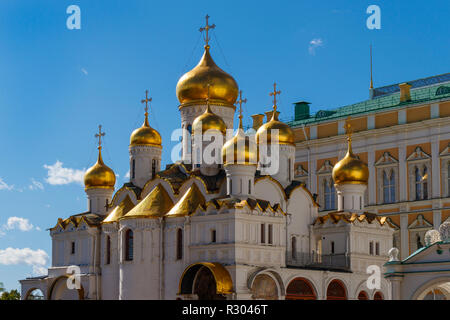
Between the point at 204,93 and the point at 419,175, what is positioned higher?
the point at 204,93

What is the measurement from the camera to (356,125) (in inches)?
1722

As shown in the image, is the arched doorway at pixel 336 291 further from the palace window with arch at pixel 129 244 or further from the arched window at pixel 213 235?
the palace window with arch at pixel 129 244

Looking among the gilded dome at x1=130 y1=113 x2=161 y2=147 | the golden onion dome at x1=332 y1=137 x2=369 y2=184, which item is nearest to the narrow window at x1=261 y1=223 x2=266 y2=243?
the golden onion dome at x1=332 y1=137 x2=369 y2=184

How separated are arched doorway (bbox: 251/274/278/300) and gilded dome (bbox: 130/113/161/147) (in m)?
8.55

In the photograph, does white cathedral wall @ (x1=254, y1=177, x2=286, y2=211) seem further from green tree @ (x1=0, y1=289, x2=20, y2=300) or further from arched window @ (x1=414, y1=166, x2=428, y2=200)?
green tree @ (x1=0, y1=289, x2=20, y2=300)

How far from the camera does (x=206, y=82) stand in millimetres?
35031

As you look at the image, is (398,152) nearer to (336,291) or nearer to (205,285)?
(336,291)

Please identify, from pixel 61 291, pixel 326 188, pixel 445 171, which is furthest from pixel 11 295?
pixel 445 171

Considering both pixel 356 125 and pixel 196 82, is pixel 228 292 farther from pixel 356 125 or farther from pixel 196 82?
pixel 356 125

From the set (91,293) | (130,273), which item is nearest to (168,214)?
(130,273)

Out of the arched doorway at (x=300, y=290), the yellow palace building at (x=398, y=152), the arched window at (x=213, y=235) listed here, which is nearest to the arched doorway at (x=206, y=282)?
the arched window at (x=213, y=235)

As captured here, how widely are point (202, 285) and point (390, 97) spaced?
60.2ft

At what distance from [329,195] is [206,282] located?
15505 mm

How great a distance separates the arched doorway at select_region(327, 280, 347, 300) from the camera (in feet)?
108
